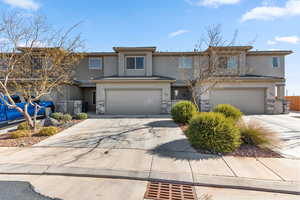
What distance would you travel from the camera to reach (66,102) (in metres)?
12.1

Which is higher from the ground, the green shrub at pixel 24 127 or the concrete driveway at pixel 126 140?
the green shrub at pixel 24 127

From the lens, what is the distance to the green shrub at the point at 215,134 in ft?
15.1

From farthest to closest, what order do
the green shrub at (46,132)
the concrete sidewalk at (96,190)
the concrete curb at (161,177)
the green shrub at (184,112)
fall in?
the green shrub at (184,112), the green shrub at (46,132), the concrete curb at (161,177), the concrete sidewalk at (96,190)

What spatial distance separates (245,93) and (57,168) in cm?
1440

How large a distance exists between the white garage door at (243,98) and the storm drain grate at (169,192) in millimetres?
11226

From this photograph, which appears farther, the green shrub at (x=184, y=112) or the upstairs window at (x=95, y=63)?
the upstairs window at (x=95, y=63)

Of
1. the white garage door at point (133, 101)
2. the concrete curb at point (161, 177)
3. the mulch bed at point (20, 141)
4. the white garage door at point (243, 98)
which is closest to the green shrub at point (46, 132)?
the mulch bed at point (20, 141)

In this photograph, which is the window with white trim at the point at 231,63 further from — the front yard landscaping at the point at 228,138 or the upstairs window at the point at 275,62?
the front yard landscaping at the point at 228,138

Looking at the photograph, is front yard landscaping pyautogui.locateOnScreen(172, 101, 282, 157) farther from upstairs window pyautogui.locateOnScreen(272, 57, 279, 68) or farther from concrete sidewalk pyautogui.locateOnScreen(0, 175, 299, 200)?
upstairs window pyautogui.locateOnScreen(272, 57, 279, 68)

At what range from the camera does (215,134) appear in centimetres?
464

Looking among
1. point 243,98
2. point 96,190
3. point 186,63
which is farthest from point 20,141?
point 243,98

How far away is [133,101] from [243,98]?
9.88 metres

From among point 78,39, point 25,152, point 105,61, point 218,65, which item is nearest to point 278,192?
point 25,152

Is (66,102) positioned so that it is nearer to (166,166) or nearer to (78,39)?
(78,39)
